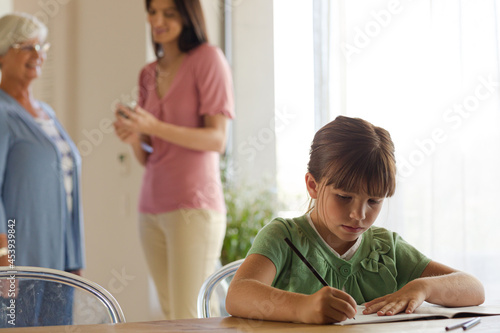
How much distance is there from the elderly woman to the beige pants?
0.30 meters

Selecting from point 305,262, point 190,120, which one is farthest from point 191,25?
point 305,262

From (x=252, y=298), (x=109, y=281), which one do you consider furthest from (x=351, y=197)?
(x=109, y=281)

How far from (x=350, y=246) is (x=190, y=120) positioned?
1094 millimetres

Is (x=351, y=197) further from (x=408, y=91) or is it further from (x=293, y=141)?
(x=293, y=141)

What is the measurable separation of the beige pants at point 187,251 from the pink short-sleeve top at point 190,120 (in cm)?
6

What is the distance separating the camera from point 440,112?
1.87m

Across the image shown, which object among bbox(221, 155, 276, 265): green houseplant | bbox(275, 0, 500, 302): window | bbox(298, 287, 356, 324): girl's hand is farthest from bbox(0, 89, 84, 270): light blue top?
bbox(298, 287, 356, 324): girl's hand

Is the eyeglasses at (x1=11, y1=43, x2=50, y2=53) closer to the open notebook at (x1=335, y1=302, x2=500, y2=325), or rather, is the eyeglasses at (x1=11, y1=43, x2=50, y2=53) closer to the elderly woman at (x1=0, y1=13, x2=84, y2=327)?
the elderly woman at (x1=0, y1=13, x2=84, y2=327)

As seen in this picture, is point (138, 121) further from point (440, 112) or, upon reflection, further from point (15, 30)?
point (440, 112)

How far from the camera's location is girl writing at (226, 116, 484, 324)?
95cm

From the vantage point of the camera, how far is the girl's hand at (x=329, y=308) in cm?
75

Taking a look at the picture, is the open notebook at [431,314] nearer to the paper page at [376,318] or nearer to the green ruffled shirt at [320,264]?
the paper page at [376,318]

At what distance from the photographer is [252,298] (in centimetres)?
84

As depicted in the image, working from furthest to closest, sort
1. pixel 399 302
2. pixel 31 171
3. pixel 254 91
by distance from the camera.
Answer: pixel 254 91, pixel 31 171, pixel 399 302
